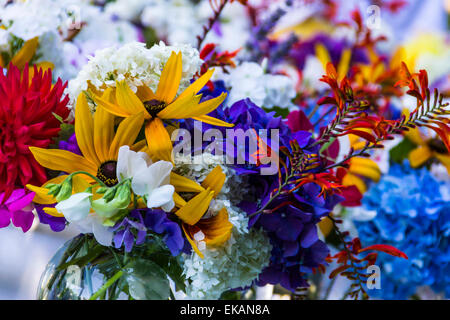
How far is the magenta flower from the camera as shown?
0.34m

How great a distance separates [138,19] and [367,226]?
56 cm

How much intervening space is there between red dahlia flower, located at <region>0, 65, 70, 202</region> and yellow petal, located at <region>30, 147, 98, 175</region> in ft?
0.05

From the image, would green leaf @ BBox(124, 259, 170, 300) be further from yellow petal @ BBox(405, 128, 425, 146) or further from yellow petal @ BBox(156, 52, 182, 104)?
yellow petal @ BBox(405, 128, 425, 146)

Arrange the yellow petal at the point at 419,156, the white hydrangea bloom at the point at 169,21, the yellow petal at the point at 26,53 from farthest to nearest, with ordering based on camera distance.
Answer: the white hydrangea bloom at the point at 169,21 < the yellow petal at the point at 419,156 < the yellow petal at the point at 26,53

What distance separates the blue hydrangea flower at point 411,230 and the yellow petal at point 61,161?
1.24 ft

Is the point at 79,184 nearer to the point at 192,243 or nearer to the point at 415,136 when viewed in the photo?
the point at 192,243

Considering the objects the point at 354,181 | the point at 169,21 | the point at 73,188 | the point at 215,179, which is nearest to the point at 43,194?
the point at 73,188

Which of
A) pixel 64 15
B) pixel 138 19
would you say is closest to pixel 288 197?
pixel 64 15

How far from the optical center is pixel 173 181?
1.15 feet

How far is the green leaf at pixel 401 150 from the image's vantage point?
624mm

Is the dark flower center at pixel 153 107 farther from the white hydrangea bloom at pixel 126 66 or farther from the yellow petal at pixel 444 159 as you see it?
the yellow petal at pixel 444 159

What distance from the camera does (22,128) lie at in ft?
1.11

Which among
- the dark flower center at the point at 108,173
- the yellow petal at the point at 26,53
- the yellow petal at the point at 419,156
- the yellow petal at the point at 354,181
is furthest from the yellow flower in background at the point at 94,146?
the yellow petal at the point at 419,156

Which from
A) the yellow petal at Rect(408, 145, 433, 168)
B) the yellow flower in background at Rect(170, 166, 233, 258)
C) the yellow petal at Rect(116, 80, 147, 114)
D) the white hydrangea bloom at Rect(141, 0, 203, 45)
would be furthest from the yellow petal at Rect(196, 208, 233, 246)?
the white hydrangea bloom at Rect(141, 0, 203, 45)
